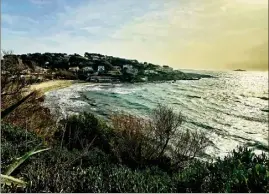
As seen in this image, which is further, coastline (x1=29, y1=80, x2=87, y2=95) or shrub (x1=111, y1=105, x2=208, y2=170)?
shrub (x1=111, y1=105, x2=208, y2=170)

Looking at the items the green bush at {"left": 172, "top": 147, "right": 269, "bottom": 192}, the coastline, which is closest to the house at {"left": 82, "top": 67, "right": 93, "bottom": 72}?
the coastline

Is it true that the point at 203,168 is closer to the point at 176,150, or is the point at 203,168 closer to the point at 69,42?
the point at 69,42

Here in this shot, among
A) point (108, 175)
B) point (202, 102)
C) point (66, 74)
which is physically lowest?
point (108, 175)

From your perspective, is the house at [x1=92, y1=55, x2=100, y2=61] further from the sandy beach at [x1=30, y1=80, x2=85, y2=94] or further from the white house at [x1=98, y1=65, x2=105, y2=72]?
the sandy beach at [x1=30, y1=80, x2=85, y2=94]

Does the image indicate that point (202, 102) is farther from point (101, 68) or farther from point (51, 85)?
point (51, 85)

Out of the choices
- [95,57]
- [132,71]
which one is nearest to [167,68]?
[132,71]

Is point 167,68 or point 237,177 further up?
point 167,68

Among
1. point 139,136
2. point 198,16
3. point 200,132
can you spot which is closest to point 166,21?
point 198,16

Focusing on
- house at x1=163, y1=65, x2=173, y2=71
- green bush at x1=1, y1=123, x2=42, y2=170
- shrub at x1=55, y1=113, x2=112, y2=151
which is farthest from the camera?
shrub at x1=55, y1=113, x2=112, y2=151
